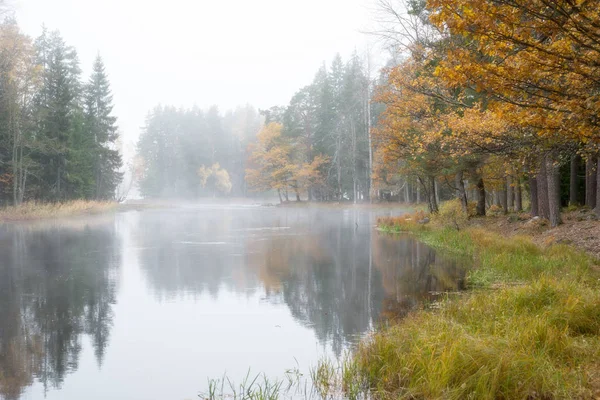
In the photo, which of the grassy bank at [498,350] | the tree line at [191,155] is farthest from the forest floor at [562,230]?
the tree line at [191,155]

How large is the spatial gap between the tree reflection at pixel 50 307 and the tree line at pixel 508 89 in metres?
6.45

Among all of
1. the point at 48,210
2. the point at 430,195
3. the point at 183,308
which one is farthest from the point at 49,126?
the point at 183,308

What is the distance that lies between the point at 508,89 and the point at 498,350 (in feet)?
11.3

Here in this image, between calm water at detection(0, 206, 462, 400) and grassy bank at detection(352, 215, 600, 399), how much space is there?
1.37 metres

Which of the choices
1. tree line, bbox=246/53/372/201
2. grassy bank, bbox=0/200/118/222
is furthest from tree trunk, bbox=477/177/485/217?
tree line, bbox=246/53/372/201

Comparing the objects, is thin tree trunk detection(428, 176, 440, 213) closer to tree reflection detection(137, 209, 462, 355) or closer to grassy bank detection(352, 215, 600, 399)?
tree reflection detection(137, 209, 462, 355)

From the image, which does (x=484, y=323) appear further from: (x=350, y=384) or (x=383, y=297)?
(x=383, y=297)

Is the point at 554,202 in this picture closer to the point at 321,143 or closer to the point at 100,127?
the point at 100,127

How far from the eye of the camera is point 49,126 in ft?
134

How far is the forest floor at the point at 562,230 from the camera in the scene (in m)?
13.8

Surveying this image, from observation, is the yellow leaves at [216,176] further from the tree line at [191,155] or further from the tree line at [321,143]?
the tree line at [321,143]

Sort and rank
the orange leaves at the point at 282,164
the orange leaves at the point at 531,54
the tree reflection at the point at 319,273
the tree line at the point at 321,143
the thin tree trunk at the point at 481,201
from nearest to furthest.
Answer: the orange leaves at the point at 531,54 → the tree reflection at the point at 319,273 → the thin tree trunk at the point at 481,201 → the tree line at the point at 321,143 → the orange leaves at the point at 282,164

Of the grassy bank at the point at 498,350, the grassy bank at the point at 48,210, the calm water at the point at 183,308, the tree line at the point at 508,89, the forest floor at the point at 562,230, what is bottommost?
the calm water at the point at 183,308

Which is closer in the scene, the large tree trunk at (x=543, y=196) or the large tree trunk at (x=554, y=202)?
the large tree trunk at (x=554, y=202)
